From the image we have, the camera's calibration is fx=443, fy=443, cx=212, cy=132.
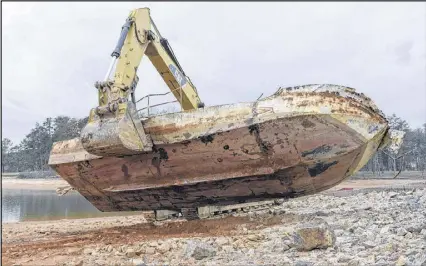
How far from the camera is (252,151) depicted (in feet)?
23.1

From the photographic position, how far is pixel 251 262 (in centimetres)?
500

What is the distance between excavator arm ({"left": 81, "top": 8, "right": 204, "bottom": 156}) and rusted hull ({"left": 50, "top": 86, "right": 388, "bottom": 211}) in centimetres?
56

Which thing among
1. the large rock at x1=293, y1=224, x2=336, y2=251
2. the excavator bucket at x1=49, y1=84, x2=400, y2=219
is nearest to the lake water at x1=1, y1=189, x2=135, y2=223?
the excavator bucket at x1=49, y1=84, x2=400, y2=219

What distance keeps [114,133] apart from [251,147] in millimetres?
2131

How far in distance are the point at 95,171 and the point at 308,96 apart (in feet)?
13.6

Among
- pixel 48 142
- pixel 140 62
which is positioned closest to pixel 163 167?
pixel 140 62

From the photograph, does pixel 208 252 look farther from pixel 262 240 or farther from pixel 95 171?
pixel 95 171

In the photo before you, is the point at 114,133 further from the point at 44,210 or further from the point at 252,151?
the point at 44,210

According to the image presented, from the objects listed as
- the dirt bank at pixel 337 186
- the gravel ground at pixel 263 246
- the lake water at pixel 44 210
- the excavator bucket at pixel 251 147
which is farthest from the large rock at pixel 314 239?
the dirt bank at pixel 337 186

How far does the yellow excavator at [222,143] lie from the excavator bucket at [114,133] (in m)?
0.02

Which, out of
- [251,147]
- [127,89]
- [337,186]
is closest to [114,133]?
[127,89]

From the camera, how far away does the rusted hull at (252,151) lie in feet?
22.3

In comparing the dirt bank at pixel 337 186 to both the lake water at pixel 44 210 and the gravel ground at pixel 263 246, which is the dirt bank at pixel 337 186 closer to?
the lake water at pixel 44 210

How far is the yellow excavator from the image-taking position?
Answer: 6809 mm
